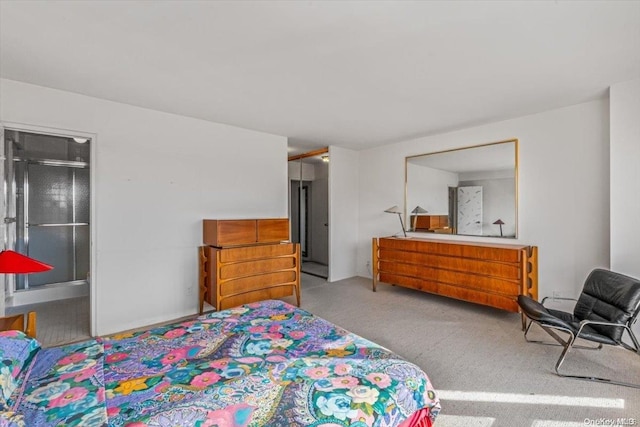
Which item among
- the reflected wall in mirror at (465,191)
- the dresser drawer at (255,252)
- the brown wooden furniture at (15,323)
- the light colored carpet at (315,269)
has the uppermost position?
the reflected wall in mirror at (465,191)

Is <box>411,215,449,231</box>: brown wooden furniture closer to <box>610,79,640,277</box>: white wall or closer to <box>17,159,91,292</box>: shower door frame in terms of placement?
<box>610,79,640,277</box>: white wall

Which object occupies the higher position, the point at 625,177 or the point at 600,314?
the point at 625,177

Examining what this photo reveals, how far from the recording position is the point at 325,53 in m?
2.26

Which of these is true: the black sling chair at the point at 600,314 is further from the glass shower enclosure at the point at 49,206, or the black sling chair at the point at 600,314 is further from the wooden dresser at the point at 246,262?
the glass shower enclosure at the point at 49,206

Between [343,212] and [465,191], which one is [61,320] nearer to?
[343,212]

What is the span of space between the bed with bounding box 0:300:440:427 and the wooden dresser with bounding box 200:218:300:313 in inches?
64.3

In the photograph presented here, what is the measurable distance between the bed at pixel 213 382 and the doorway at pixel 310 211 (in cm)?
487

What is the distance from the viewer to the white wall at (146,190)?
3115 mm

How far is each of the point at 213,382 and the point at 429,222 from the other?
13.8ft

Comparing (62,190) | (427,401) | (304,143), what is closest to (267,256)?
(304,143)

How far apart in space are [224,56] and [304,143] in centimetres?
304

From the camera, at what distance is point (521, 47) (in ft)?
7.22

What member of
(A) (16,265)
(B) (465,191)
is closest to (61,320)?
(A) (16,265)

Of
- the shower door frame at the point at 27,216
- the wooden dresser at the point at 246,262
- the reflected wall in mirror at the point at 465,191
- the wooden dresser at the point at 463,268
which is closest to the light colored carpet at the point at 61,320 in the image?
the shower door frame at the point at 27,216
